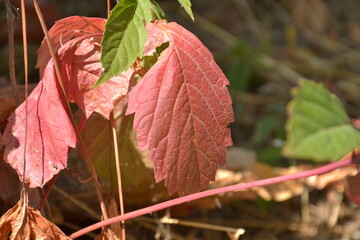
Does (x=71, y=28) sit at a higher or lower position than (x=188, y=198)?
higher

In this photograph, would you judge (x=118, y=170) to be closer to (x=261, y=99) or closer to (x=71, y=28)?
(x=71, y=28)

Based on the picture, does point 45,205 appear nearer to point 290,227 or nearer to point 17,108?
point 17,108

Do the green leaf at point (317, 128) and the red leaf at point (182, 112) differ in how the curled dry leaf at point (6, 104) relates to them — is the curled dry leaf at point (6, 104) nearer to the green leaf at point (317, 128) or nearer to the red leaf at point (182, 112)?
the red leaf at point (182, 112)

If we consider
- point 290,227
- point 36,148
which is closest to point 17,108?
point 36,148

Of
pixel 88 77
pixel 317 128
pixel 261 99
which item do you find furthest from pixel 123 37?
pixel 261 99

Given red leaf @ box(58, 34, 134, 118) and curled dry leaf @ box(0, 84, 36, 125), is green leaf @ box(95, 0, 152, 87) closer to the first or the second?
red leaf @ box(58, 34, 134, 118)

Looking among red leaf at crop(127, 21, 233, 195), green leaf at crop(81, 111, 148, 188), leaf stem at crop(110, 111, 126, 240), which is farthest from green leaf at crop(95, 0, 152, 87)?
green leaf at crop(81, 111, 148, 188)
